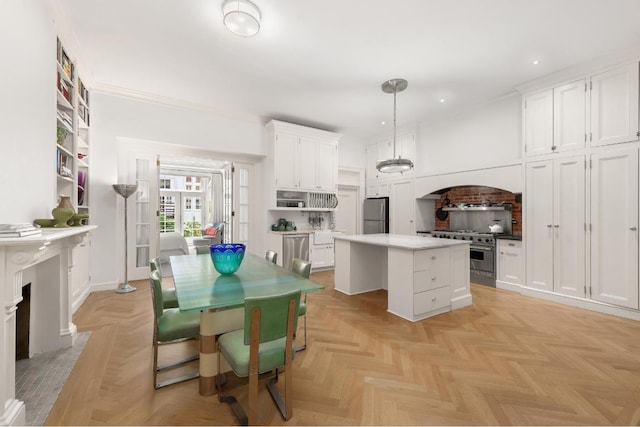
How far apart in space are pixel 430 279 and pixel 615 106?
299 centimetres

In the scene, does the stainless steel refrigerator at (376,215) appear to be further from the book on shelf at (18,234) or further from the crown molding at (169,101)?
the book on shelf at (18,234)

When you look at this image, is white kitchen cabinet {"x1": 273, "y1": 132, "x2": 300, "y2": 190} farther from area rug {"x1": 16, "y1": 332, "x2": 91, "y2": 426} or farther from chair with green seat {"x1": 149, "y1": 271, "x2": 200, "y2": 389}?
area rug {"x1": 16, "y1": 332, "x2": 91, "y2": 426}

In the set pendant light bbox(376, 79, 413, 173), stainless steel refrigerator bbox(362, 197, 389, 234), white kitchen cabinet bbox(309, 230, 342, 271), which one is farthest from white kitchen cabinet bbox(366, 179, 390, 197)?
pendant light bbox(376, 79, 413, 173)

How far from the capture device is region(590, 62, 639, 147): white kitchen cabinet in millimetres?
3158

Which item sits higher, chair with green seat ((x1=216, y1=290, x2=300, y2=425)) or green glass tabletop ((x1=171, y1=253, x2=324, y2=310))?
green glass tabletop ((x1=171, y1=253, x2=324, y2=310))

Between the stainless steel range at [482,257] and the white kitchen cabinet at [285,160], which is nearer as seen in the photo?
the stainless steel range at [482,257]

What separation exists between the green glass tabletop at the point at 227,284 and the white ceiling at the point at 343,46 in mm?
2290

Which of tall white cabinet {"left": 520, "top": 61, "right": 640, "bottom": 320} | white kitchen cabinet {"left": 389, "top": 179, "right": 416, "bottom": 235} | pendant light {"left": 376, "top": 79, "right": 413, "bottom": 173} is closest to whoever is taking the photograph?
tall white cabinet {"left": 520, "top": 61, "right": 640, "bottom": 320}

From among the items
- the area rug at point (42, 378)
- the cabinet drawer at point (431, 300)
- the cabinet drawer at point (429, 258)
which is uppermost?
the cabinet drawer at point (429, 258)

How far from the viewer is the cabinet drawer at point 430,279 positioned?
3088mm

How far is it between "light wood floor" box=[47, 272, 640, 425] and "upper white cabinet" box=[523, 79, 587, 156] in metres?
2.19

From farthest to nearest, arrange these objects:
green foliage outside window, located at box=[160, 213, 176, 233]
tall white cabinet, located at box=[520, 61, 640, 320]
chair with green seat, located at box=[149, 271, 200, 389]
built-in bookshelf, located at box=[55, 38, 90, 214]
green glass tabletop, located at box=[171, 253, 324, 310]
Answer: green foliage outside window, located at box=[160, 213, 176, 233]
tall white cabinet, located at box=[520, 61, 640, 320]
built-in bookshelf, located at box=[55, 38, 90, 214]
chair with green seat, located at box=[149, 271, 200, 389]
green glass tabletop, located at box=[171, 253, 324, 310]

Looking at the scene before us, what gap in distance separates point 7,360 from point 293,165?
4479mm

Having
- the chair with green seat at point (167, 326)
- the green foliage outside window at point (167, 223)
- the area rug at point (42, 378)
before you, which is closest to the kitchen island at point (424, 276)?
the chair with green seat at point (167, 326)
